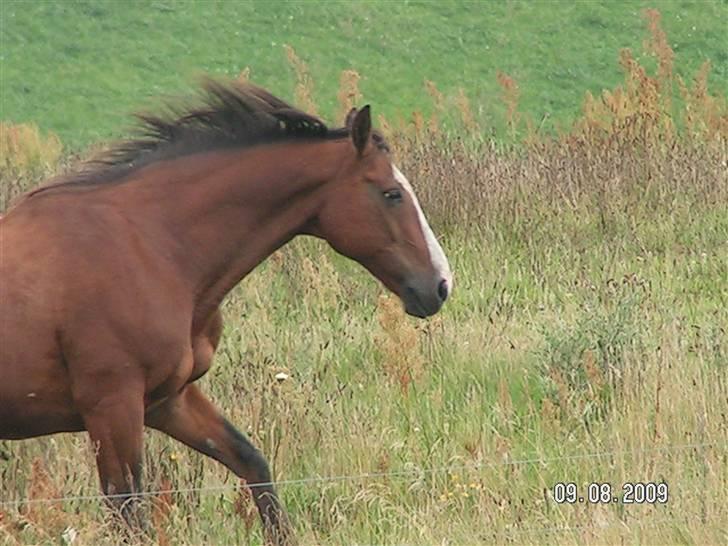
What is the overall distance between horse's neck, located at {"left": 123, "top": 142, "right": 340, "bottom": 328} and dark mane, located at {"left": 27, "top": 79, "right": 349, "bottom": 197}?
69 millimetres

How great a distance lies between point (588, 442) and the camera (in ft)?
19.7

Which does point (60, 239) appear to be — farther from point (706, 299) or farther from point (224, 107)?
point (706, 299)

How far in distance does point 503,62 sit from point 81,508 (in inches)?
891

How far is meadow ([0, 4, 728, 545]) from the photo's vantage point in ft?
17.7

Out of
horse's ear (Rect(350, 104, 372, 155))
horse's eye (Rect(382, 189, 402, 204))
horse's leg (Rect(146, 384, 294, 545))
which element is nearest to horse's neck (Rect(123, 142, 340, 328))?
horse's ear (Rect(350, 104, 372, 155))

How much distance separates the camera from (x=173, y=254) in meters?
5.51

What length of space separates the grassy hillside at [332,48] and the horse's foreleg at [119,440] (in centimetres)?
1897

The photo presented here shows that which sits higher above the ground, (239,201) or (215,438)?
(239,201)

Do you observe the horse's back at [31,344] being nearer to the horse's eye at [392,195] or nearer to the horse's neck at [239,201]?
the horse's neck at [239,201]

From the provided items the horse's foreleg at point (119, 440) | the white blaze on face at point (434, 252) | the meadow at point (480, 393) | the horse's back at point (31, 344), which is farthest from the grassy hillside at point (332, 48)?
the horse's foreleg at point (119, 440)

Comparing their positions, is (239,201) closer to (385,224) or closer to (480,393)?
(385,224)

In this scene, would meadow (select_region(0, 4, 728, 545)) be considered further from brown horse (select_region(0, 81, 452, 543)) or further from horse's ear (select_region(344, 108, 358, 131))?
horse's ear (select_region(344, 108, 358, 131))

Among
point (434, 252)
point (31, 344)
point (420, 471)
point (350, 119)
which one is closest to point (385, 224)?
point (434, 252)

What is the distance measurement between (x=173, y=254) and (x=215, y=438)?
0.77 meters
